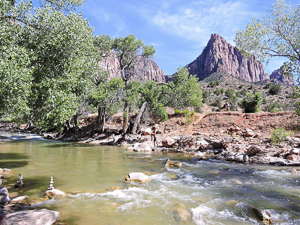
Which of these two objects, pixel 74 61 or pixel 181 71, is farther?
pixel 181 71

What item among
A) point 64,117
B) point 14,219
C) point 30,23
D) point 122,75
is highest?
point 122,75

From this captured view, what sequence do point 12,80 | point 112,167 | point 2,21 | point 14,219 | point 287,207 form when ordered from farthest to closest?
point 112,167, point 2,21, point 12,80, point 287,207, point 14,219

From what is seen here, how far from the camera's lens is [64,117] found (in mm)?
8039

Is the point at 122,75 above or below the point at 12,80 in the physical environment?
above

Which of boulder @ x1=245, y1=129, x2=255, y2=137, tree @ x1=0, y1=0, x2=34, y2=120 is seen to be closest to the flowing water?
tree @ x1=0, y1=0, x2=34, y2=120

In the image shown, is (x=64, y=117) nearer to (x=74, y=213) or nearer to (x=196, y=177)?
(x=74, y=213)

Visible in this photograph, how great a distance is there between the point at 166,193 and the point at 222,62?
5368 inches

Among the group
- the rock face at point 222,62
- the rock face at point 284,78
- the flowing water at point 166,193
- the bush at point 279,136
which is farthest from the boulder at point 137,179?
the rock face at point 222,62

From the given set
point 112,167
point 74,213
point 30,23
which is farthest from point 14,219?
point 30,23

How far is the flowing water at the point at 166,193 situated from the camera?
477 centimetres

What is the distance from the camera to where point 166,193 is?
250 inches

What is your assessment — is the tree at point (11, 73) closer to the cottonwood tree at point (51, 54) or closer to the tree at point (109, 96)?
the cottonwood tree at point (51, 54)

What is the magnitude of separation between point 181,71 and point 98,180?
1820 centimetres

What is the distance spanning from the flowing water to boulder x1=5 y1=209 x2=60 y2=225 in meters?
0.31
